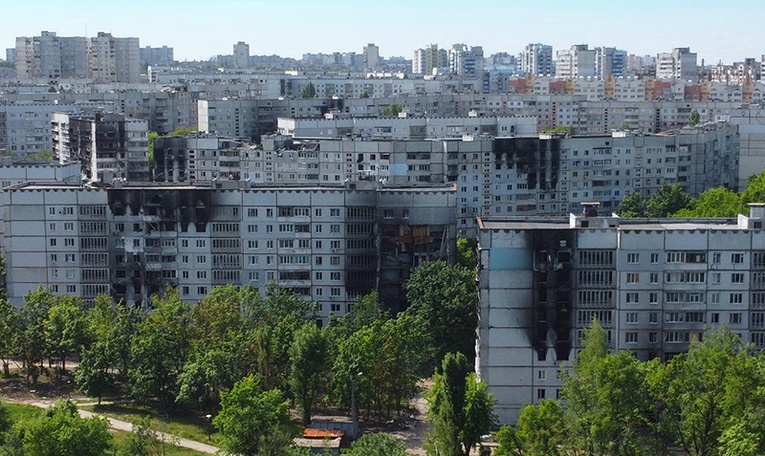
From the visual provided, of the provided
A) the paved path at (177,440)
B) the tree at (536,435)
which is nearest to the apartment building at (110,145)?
the paved path at (177,440)

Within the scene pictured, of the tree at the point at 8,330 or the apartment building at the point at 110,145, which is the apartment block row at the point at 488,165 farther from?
the tree at the point at 8,330

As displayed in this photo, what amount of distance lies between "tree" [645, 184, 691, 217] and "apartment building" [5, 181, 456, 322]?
26.5 meters

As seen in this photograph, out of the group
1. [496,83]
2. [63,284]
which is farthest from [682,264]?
[496,83]

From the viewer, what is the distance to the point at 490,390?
47.7m

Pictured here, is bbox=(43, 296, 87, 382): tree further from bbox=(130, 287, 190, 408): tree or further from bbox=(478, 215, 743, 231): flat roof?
bbox=(478, 215, 743, 231): flat roof

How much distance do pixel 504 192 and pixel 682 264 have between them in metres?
33.2

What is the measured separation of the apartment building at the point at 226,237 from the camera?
193 feet

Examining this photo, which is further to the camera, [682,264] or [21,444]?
[682,264]

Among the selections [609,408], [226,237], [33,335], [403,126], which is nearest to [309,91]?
[403,126]

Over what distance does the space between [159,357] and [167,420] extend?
2.61 m

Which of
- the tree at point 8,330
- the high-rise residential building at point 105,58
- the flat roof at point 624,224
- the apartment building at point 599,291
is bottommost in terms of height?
the tree at point 8,330

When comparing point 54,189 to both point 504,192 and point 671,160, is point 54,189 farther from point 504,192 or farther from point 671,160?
point 671,160

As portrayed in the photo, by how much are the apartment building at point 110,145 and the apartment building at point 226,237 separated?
32.5m

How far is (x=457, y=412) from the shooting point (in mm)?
41844
